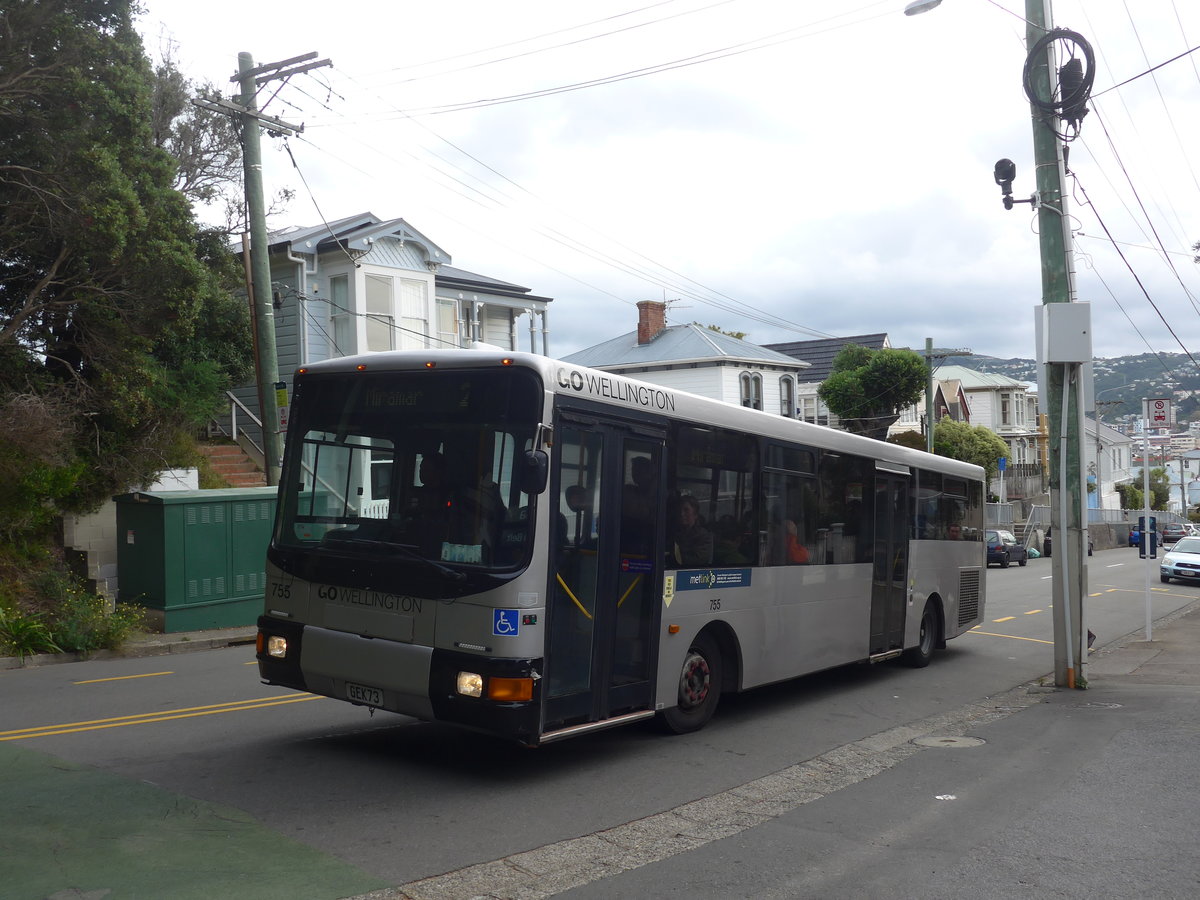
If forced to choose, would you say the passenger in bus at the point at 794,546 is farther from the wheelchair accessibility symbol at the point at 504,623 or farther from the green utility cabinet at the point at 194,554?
the green utility cabinet at the point at 194,554

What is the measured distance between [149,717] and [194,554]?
740cm

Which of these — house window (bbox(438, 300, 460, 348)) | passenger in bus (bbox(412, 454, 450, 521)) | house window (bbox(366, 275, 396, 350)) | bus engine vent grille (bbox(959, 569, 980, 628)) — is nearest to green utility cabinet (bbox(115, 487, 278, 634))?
passenger in bus (bbox(412, 454, 450, 521))

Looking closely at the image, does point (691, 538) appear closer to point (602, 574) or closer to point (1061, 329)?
point (602, 574)

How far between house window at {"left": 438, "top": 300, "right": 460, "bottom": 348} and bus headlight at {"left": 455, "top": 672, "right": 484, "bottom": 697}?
24798mm

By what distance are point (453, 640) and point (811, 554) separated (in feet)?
16.4

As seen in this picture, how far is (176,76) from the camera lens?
25.5m

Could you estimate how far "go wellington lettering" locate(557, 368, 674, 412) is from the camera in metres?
7.44

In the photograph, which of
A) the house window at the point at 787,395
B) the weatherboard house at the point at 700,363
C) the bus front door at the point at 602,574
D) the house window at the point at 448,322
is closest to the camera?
the bus front door at the point at 602,574

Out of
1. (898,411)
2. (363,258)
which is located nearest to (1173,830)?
(363,258)

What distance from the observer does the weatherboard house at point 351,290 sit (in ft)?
92.0

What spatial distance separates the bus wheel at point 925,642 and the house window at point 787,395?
103ft

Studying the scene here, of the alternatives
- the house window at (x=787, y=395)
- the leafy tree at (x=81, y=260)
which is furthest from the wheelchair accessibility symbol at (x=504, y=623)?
the house window at (x=787, y=395)

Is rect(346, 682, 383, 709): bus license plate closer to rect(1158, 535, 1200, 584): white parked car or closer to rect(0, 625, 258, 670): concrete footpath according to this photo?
rect(0, 625, 258, 670): concrete footpath

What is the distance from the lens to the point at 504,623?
683 centimetres
